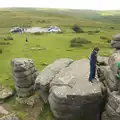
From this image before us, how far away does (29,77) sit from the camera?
98.4 feet

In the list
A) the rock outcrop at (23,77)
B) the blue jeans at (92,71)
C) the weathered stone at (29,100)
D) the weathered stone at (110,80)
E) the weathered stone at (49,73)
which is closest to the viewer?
the weathered stone at (110,80)

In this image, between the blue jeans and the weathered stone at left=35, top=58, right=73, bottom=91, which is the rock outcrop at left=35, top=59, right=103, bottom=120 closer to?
the weathered stone at left=35, top=58, right=73, bottom=91

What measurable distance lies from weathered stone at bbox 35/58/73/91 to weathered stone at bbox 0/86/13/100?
464 cm

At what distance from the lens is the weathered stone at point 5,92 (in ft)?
96.7

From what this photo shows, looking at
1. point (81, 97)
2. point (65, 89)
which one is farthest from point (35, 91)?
point (81, 97)

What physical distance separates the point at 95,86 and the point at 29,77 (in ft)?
32.4

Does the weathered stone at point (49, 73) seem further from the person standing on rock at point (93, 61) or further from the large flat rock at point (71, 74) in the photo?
the person standing on rock at point (93, 61)

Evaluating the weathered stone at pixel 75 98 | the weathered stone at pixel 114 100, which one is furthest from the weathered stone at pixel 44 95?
the weathered stone at pixel 114 100

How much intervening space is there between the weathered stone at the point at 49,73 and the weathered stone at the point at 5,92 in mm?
4639

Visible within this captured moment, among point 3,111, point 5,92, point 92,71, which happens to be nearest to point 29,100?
point 3,111

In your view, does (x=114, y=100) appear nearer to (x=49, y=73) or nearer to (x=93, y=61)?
(x=93, y=61)

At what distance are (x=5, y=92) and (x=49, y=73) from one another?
6.18 meters

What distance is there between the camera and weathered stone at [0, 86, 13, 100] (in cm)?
2949

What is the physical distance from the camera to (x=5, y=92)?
30.4 m
